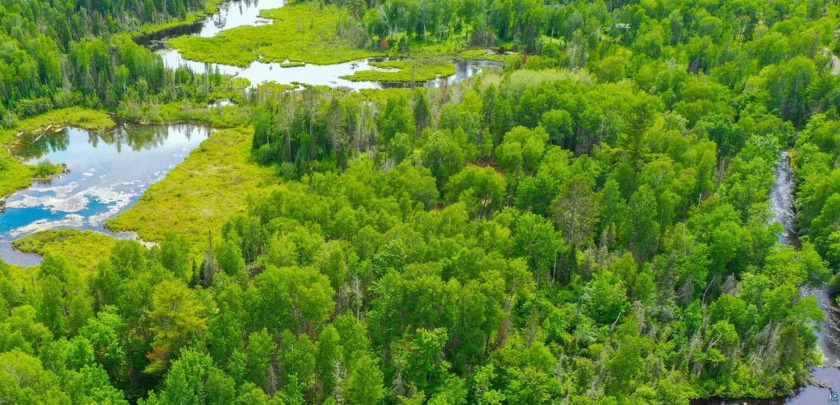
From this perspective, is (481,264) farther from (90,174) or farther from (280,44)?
(280,44)

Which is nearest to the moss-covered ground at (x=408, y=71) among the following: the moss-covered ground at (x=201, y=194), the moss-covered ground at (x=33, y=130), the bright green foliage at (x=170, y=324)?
the moss-covered ground at (x=201, y=194)

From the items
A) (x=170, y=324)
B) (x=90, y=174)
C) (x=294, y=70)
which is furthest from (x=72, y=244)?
(x=294, y=70)

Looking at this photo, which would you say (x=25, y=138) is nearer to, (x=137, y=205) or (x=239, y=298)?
(x=137, y=205)

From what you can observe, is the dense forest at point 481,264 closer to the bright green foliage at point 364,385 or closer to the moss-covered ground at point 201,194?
the bright green foliage at point 364,385

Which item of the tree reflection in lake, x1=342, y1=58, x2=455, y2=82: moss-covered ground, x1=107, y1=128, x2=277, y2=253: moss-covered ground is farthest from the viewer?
x1=342, y1=58, x2=455, y2=82: moss-covered ground

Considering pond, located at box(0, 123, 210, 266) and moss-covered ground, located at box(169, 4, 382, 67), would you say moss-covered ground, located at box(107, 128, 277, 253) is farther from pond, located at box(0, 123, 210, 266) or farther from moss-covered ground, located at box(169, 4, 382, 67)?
moss-covered ground, located at box(169, 4, 382, 67)

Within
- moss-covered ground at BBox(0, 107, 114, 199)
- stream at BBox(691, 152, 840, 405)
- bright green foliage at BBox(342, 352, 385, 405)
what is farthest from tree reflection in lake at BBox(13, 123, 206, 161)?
stream at BBox(691, 152, 840, 405)
